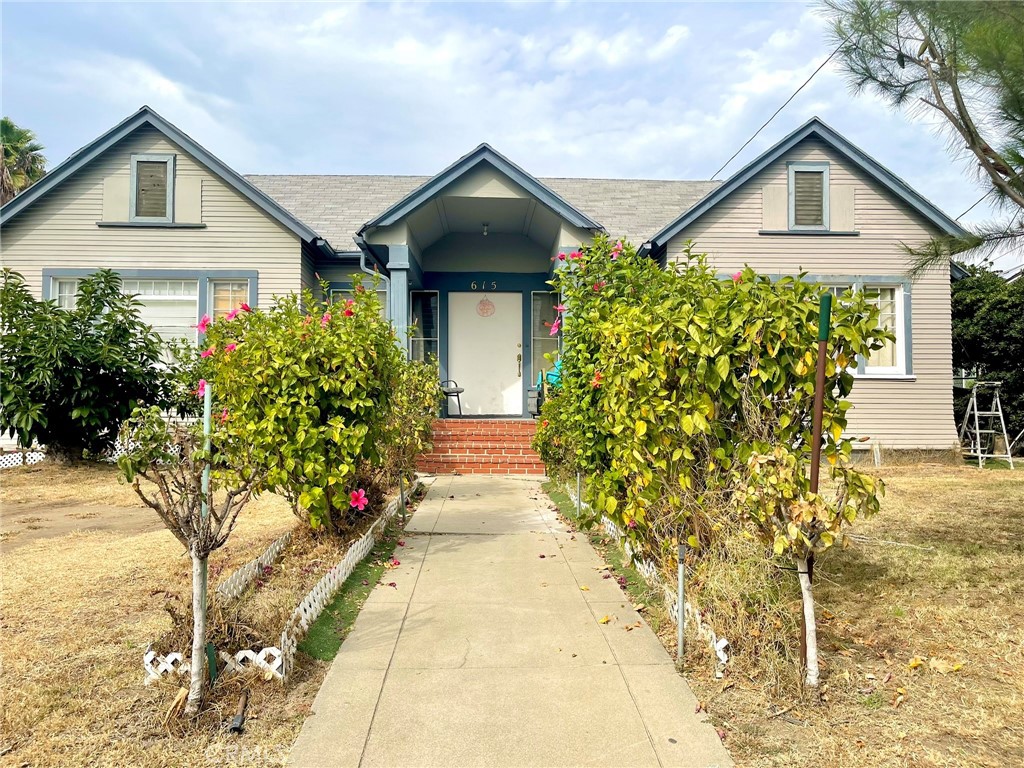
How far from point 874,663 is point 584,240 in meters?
8.58

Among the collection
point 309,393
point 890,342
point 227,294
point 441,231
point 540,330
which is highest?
point 441,231

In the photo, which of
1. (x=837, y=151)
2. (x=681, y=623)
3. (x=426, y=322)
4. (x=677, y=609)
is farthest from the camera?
(x=426, y=322)

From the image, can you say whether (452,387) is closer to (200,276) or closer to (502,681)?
(200,276)

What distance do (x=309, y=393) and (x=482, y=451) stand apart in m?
6.00

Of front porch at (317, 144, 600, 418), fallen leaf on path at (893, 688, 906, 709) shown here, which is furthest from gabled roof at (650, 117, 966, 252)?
fallen leaf on path at (893, 688, 906, 709)

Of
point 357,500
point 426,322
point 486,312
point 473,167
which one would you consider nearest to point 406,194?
point 426,322

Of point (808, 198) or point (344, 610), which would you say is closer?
point (344, 610)

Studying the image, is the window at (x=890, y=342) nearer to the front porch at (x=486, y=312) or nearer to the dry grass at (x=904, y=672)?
the front porch at (x=486, y=312)

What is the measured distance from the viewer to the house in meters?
11.1

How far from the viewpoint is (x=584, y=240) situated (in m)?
11.0

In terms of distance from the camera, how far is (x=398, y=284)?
10906 mm

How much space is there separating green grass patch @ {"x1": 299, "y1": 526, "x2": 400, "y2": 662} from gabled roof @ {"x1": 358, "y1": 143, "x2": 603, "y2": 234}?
641 centimetres

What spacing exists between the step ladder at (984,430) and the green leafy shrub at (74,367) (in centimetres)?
1413

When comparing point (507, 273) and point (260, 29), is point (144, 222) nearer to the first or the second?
point (260, 29)
